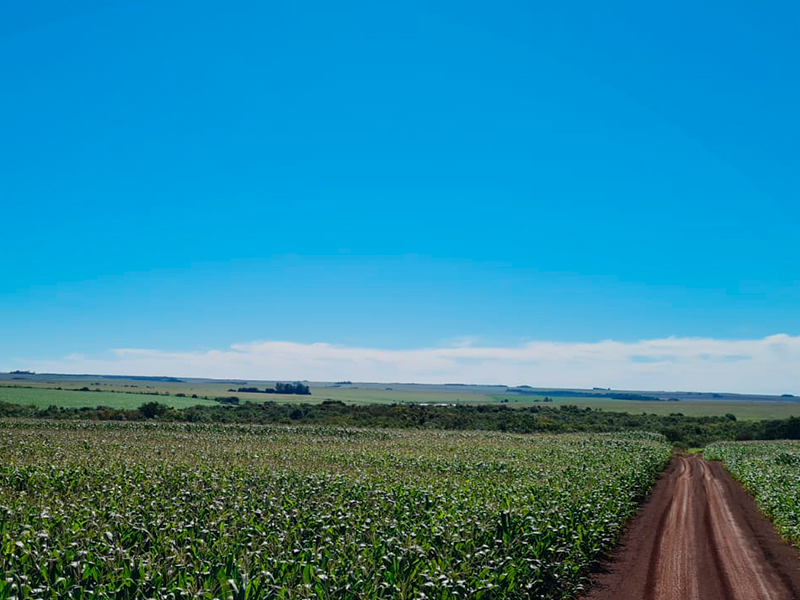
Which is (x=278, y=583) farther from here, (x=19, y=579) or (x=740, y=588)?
(x=740, y=588)

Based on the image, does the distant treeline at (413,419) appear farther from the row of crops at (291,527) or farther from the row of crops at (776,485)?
the row of crops at (291,527)

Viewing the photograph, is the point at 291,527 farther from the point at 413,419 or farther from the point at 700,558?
the point at 413,419

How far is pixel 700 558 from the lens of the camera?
15.0 meters

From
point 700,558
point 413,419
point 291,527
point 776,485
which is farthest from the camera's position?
point 413,419

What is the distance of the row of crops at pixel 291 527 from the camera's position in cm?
816

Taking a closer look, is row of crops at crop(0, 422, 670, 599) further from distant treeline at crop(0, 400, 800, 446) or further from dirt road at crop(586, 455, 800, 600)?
distant treeline at crop(0, 400, 800, 446)

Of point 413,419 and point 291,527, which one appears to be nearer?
point 291,527

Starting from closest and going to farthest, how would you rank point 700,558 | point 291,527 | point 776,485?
point 291,527 → point 700,558 → point 776,485

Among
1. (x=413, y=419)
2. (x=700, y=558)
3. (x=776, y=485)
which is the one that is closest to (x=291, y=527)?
(x=700, y=558)

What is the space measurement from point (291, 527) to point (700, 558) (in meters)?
11.5

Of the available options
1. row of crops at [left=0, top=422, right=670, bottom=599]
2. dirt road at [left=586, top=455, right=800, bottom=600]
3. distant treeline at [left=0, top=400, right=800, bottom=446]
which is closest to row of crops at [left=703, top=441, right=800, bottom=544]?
dirt road at [left=586, top=455, right=800, bottom=600]

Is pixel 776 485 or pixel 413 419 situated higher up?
pixel 776 485

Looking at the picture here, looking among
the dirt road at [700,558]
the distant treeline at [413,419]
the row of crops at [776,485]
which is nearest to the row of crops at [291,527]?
the dirt road at [700,558]

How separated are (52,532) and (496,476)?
59.0ft
